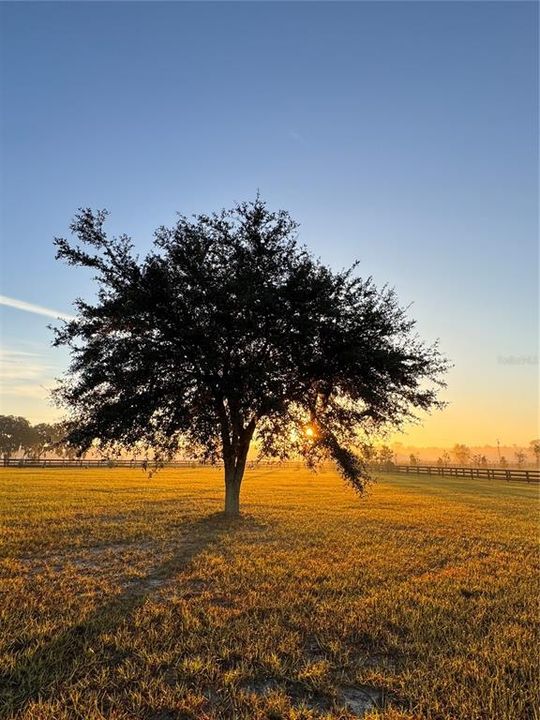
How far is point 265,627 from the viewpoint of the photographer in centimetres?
642

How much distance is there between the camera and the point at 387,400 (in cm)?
1894

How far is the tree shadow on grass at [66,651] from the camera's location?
15.2 feet

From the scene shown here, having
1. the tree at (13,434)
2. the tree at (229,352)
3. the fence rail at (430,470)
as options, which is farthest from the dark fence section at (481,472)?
the tree at (13,434)

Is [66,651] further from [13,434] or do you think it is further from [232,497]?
[13,434]

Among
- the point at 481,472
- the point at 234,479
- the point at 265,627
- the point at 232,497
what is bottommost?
the point at 481,472

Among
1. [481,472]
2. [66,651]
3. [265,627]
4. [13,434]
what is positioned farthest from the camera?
[13,434]

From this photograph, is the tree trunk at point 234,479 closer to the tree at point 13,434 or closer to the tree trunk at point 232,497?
the tree trunk at point 232,497

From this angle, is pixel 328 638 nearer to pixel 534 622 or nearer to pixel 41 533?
pixel 534 622

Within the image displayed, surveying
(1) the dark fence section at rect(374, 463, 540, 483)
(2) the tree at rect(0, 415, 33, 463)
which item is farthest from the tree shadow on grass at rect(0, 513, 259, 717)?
(2) the tree at rect(0, 415, 33, 463)

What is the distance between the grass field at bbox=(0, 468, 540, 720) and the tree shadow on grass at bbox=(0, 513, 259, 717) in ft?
0.07

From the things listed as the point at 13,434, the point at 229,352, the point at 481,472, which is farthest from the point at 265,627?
the point at 13,434

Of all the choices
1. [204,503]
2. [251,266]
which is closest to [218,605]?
[251,266]

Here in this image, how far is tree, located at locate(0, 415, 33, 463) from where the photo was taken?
132125 mm

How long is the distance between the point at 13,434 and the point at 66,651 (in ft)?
484
